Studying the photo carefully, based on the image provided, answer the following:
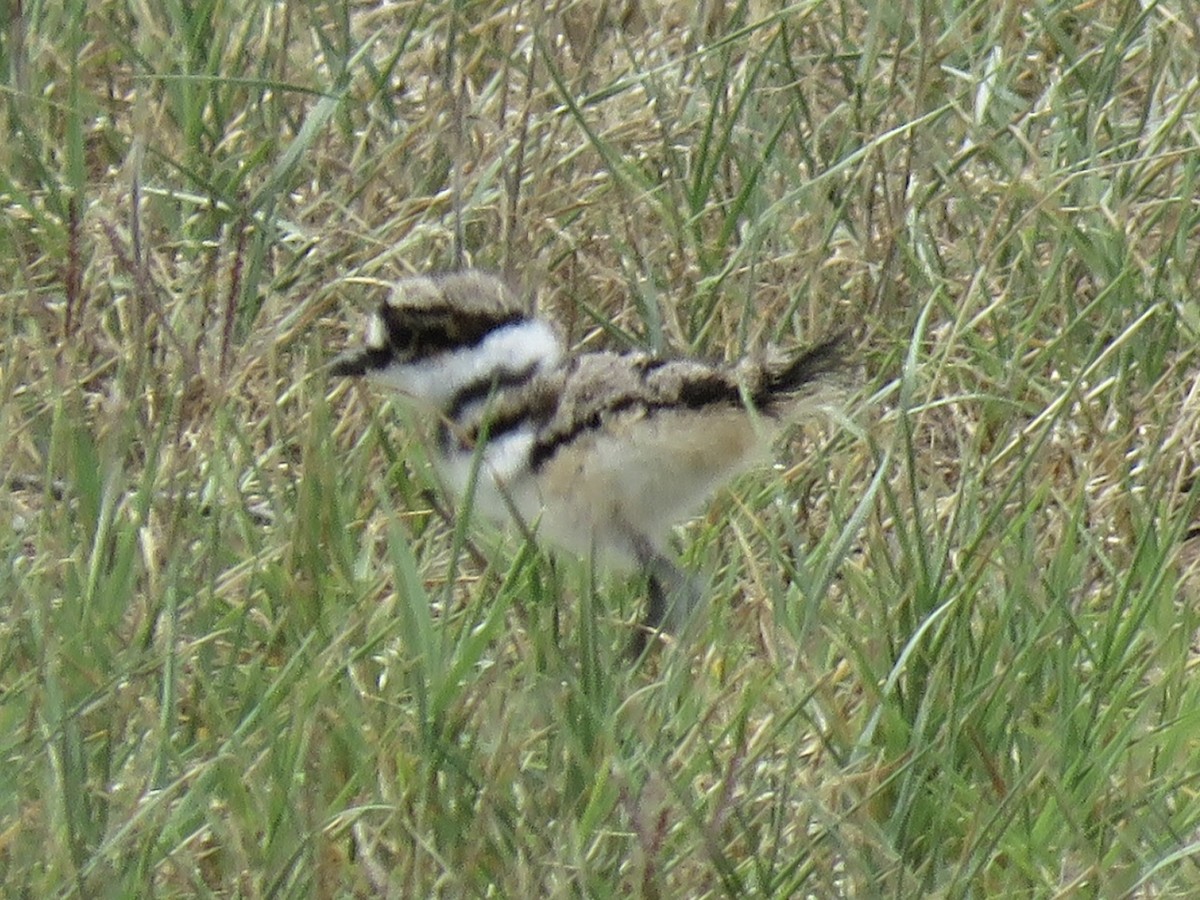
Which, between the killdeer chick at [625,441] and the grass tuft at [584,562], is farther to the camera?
the killdeer chick at [625,441]

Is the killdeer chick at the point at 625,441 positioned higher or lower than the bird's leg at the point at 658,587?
higher

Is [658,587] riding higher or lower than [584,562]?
lower

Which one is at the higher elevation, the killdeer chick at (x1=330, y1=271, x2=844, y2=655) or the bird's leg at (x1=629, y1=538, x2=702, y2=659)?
the killdeer chick at (x1=330, y1=271, x2=844, y2=655)

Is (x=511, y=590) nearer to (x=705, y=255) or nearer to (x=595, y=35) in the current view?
(x=705, y=255)

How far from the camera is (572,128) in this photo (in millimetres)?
5008

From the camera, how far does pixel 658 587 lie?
12.1 ft

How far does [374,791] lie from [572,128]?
2.27m

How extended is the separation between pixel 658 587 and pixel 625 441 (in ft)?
0.71

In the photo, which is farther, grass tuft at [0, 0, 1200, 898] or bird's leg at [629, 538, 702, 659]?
bird's leg at [629, 538, 702, 659]

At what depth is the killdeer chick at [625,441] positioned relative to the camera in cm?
361

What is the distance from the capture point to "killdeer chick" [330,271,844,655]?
3605 mm

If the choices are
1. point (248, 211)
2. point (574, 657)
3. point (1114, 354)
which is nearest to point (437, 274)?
point (248, 211)

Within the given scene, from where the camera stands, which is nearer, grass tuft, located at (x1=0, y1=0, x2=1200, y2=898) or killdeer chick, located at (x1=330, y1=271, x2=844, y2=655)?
grass tuft, located at (x1=0, y1=0, x2=1200, y2=898)

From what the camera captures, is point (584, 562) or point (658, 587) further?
point (658, 587)
